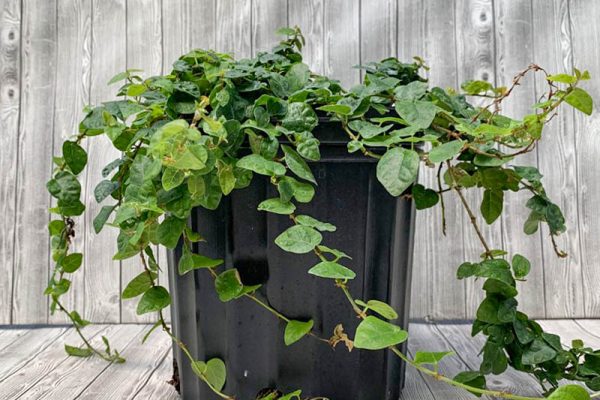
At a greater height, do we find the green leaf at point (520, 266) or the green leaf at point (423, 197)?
the green leaf at point (423, 197)

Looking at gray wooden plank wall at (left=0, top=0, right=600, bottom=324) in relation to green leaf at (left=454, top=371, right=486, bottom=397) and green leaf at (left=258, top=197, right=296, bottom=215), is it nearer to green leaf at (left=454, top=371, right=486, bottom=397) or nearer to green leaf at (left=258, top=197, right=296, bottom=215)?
green leaf at (left=454, top=371, right=486, bottom=397)

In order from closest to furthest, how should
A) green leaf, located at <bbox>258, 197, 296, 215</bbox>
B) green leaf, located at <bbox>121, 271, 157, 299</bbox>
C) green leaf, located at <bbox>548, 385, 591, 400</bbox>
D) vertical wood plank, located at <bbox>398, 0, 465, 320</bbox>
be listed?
1. green leaf, located at <bbox>548, 385, 591, 400</bbox>
2. green leaf, located at <bbox>258, 197, 296, 215</bbox>
3. green leaf, located at <bbox>121, 271, 157, 299</bbox>
4. vertical wood plank, located at <bbox>398, 0, 465, 320</bbox>

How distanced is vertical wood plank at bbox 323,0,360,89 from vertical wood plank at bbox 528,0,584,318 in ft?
1.47

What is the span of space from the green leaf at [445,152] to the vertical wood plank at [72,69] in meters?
1.05

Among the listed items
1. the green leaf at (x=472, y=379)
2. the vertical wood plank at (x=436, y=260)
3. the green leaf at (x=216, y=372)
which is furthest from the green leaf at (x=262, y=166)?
the vertical wood plank at (x=436, y=260)

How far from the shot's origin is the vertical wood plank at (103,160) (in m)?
1.35

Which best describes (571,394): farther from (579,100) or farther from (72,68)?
(72,68)

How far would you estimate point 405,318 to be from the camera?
2.60 ft

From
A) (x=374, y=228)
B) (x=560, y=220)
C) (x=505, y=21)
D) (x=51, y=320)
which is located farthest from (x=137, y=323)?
(x=505, y=21)

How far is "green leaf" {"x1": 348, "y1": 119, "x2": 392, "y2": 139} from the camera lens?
584 millimetres

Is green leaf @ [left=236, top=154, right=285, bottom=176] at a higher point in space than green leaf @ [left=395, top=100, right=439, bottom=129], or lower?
lower

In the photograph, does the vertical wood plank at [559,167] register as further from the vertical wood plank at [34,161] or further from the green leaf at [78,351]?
the vertical wood plank at [34,161]

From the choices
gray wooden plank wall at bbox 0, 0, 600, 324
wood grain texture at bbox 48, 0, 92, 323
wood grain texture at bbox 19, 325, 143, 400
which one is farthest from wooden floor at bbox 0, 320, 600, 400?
wood grain texture at bbox 48, 0, 92, 323

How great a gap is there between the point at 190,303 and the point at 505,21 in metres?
1.10
